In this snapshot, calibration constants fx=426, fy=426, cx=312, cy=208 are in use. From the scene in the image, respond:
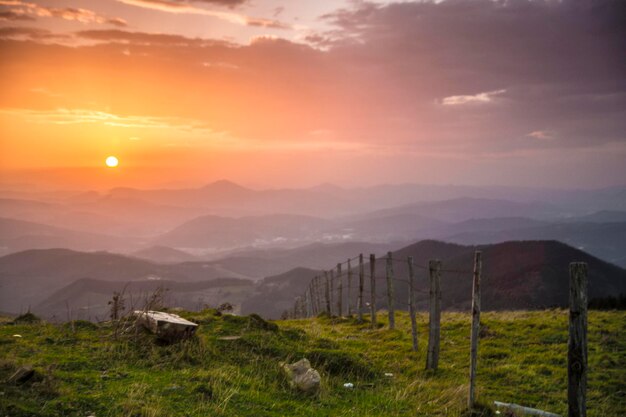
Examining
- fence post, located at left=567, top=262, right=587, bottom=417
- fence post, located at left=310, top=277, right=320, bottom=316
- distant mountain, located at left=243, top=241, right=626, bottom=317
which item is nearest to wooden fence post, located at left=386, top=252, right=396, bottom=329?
fence post, located at left=567, top=262, right=587, bottom=417

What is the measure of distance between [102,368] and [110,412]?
2.94 meters

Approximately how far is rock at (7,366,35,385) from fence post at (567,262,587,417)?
10.6m

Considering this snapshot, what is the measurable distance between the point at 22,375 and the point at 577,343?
10776mm

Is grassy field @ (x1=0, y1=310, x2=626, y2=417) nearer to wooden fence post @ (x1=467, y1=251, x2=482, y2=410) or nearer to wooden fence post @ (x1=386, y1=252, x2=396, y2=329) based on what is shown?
wooden fence post @ (x1=467, y1=251, x2=482, y2=410)

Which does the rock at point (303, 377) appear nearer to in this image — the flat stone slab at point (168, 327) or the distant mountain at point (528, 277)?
the flat stone slab at point (168, 327)

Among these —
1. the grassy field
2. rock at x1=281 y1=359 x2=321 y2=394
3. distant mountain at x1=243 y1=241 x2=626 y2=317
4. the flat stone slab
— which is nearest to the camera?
the grassy field

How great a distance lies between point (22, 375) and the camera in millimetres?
8648

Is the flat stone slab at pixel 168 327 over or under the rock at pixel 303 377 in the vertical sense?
over

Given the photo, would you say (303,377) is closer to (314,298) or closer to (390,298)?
(390,298)

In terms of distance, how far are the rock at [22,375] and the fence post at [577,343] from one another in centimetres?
1062

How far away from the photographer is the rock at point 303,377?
1028 centimetres

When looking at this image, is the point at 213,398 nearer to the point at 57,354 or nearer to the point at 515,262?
the point at 57,354

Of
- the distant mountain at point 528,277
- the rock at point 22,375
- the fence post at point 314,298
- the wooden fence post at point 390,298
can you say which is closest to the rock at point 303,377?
the rock at point 22,375

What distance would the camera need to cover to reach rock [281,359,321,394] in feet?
A: 33.7
